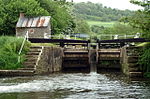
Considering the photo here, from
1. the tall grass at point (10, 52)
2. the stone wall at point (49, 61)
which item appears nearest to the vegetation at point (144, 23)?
the stone wall at point (49, 61)

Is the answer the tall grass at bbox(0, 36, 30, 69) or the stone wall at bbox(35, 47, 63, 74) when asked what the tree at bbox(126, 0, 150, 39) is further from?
the tall grass at bbox(0, 36, 30, 69)

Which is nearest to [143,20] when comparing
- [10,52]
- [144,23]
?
[144,23]

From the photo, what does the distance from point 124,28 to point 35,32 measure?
60.2 meters

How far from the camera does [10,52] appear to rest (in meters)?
26.0

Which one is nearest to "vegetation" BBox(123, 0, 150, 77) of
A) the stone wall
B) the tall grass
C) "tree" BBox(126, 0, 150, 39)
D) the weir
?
"tree" BBox(126, 0, 150, 39)

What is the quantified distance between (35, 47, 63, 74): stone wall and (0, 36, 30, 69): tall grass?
1556mm

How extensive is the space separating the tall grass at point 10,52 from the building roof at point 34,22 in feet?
40.5

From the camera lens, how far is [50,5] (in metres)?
51.6

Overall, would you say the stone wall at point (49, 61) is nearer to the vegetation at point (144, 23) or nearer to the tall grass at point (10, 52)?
the tall grass at point (10, 52)

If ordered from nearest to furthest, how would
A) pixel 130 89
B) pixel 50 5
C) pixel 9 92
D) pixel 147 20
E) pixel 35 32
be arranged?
pixel 9 92, pixel 130 89, pixel 147 20, pixel 35 32, pixel 50 5

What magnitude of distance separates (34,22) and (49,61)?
43.8 feet

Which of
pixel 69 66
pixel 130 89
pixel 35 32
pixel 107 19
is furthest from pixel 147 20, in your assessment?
pixel 107 19

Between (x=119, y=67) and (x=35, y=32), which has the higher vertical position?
(x=35, y=32)

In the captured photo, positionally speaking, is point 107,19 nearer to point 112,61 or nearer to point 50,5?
point 50,5
